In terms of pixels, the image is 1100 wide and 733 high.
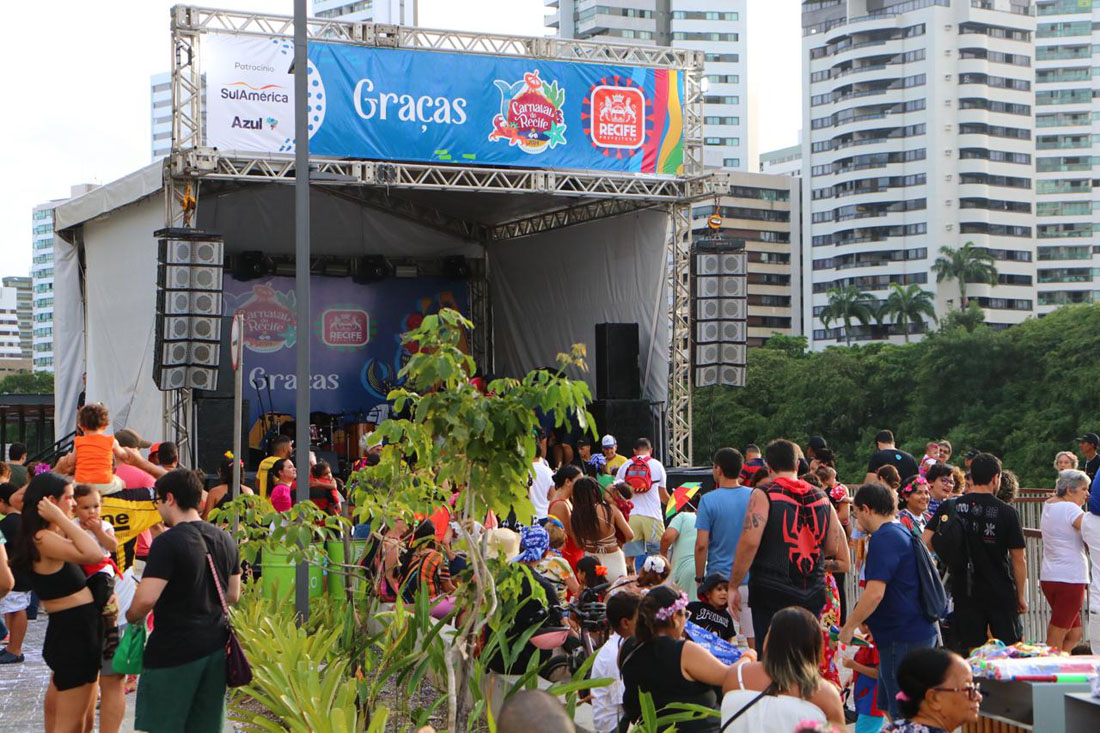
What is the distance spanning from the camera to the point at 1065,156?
9956cm

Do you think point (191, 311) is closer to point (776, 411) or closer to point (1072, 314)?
point (1072, 314)

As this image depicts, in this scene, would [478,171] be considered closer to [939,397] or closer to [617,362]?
[617,362]

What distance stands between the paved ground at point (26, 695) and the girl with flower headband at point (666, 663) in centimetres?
397

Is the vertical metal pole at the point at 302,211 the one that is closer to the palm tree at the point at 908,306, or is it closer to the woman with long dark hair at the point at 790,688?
the woman with long dark hair at the point at 790,688

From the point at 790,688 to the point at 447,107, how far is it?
1448 cm

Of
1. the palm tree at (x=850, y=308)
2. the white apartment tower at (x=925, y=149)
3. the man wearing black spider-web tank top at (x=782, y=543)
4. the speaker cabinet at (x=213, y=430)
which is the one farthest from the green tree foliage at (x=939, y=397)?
the white apartment tower at (x=925, y=149)

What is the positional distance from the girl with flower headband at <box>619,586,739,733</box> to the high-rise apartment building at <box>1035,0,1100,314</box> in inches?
3746

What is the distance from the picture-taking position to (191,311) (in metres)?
16.8

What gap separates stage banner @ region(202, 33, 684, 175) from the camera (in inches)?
677

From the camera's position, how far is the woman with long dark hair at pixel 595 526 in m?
9.16

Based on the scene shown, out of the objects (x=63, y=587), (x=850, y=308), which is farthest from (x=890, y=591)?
(x=850, y=308)

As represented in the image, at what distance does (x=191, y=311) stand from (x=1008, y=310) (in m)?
83.2

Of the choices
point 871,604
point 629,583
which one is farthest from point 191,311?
point 871,604

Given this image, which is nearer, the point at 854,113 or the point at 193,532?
the point at 193,532
